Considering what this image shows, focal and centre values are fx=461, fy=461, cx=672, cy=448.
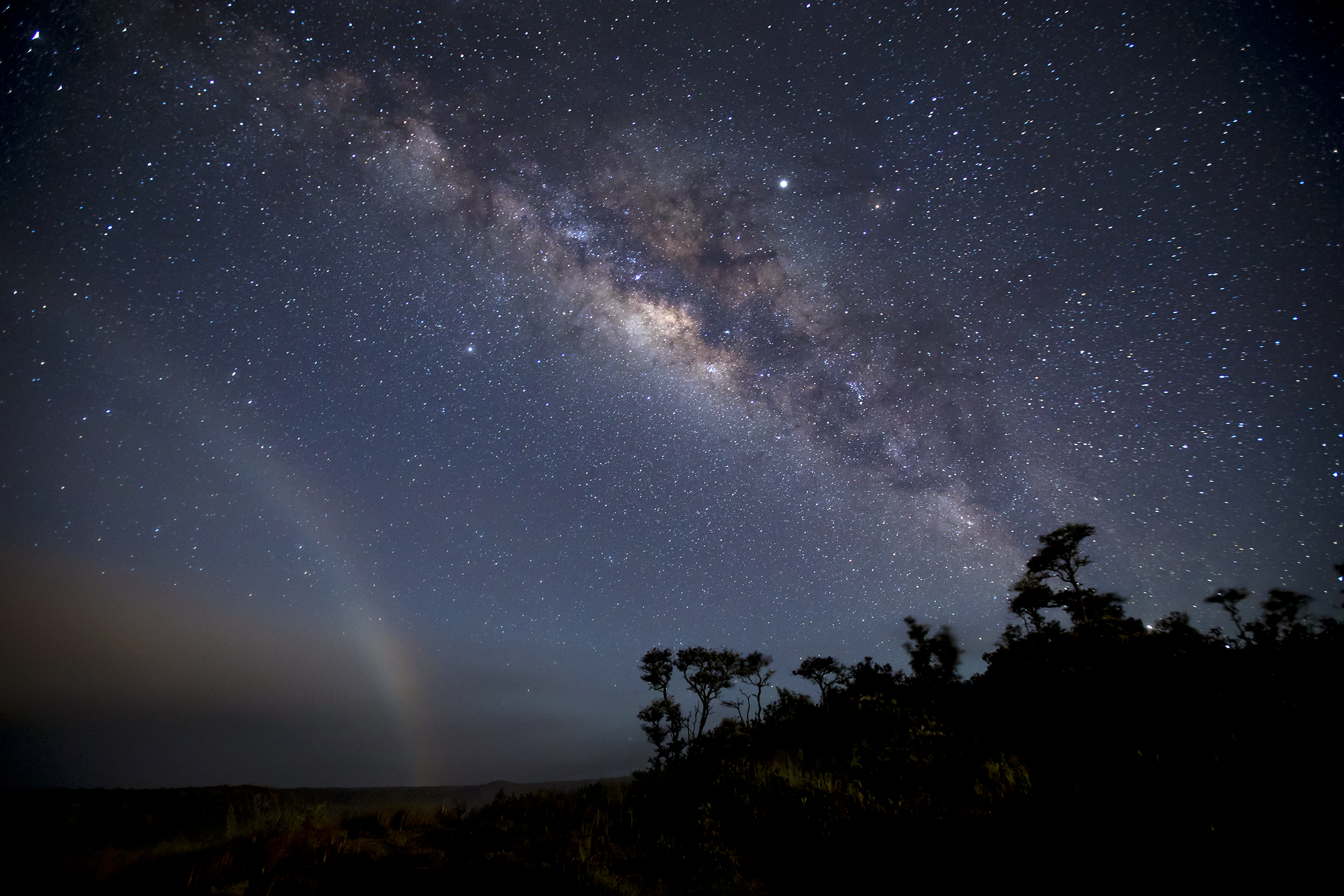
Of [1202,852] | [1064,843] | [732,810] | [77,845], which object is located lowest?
[732,810]

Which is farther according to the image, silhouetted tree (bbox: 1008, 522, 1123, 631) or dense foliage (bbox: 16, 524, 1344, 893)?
silhouetted tree (bbox: 1008, 522, 1123, 631)

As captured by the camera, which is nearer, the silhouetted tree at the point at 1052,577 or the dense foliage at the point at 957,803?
the dense foliage at the point at 957,803

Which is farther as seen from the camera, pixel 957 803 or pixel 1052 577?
pixel 1052 577

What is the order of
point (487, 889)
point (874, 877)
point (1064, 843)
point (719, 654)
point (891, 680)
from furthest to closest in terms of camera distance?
point (719, 654) < point (891, 680) < point (487, 889) < point (874, 877) < point (1064, 843)

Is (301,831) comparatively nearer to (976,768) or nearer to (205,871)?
(205,871)

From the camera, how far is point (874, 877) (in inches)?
229

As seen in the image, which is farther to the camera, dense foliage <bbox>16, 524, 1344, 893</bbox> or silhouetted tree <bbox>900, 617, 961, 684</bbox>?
silhouetted tree <bbox>900, 617, 961, 684</bbox>

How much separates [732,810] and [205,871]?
8.98m

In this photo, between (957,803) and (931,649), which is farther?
(931,649)

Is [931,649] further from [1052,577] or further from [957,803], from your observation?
[957,803]

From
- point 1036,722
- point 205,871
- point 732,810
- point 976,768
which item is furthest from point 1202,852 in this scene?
point 205,871

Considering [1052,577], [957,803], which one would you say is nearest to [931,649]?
[1052,577]

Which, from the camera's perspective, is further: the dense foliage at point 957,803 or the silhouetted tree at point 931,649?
the silhouetted tree at point 931,649

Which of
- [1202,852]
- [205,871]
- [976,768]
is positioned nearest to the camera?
[1202,852]
